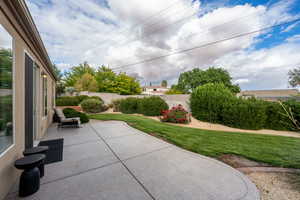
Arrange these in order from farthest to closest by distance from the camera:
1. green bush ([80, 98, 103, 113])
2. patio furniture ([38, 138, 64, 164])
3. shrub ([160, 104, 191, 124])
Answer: green bush ([80, 98, 103, 113]), shrub ([160, 104, 191, 124]), patio furniture ([38, 138, 64, 164])

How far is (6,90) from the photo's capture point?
184 centimetres

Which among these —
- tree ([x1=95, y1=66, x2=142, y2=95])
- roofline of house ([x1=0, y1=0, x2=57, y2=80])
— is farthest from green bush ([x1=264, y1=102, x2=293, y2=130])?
tree ([x1=95, y1=66, x2=142, y2=95])

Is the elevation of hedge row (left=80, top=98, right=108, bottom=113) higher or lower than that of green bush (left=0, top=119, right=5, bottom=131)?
lower

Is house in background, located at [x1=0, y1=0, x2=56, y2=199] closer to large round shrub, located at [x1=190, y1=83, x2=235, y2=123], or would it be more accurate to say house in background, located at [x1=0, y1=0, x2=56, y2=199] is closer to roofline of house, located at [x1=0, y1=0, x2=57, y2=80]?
roofline of house, located at [x1=0, y1=0, x2=57, y2=80]

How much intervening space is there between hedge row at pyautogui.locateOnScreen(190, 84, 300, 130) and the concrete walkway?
5.57 meters

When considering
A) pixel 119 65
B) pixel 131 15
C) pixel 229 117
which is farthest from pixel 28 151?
pixel 119 65

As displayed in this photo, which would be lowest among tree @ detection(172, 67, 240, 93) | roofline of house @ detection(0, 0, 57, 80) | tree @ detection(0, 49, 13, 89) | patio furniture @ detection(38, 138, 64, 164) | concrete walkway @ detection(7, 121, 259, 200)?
patio furniture @ detection(38, 138, 64, 164)

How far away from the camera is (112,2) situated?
6.74 meters

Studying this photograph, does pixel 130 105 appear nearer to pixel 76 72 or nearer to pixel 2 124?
pixel 2 124

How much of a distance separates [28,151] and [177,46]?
10.5 m

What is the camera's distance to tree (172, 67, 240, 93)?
24.4 m

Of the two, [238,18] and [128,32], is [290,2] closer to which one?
[238,18]

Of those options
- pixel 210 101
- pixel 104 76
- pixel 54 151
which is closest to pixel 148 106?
pixel 210 101

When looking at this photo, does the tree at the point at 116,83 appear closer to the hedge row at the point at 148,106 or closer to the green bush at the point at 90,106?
the green bush at the point at 90,106
